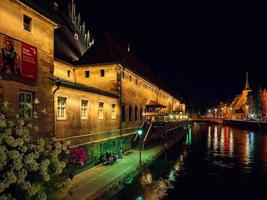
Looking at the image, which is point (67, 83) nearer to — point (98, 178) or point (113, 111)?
point (98, 178)

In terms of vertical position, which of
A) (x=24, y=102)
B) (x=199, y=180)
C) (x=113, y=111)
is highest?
(x=24, y=102)

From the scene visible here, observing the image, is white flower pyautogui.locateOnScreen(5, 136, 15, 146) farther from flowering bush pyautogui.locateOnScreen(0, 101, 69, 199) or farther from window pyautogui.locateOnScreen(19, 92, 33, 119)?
window pyautogui.locateOnScreen(19, 92, 33, 119)

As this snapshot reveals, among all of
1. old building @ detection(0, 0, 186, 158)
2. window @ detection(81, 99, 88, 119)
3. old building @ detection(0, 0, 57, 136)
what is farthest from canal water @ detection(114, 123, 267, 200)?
old building @ detection(0, 0, 57, 136)

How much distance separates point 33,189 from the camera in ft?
20.9

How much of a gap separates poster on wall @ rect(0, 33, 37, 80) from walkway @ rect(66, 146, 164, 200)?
6536mm

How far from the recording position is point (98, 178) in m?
16.6

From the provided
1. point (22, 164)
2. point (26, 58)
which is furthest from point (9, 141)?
point (26, 58)

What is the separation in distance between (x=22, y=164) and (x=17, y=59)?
26.5 ft

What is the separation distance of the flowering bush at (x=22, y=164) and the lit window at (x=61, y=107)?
388 inches

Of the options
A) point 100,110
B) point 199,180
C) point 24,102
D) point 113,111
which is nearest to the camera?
point 24,102

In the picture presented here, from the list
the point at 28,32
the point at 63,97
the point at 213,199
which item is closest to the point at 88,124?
the point at 63,97

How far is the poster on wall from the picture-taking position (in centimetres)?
1217

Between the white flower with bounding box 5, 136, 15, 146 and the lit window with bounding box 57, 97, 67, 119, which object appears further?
the lit window with bounding box 57, 97, 67, 119

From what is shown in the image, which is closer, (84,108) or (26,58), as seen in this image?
(26,58)
